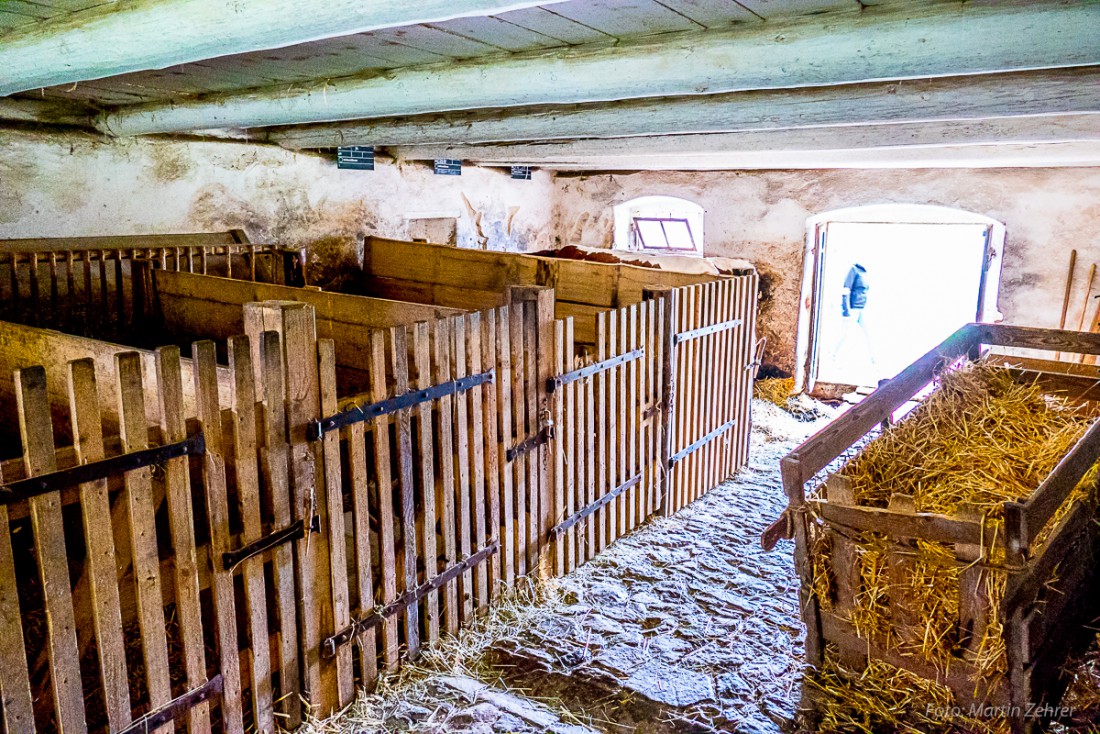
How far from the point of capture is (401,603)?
10.3 ft

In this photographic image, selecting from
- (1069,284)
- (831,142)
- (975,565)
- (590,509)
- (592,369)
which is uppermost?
(831,142)

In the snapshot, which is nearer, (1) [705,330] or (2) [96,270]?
(2) [96,270]

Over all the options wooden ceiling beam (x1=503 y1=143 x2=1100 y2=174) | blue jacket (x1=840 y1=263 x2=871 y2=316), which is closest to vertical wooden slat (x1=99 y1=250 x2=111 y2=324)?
wooden ceiling beam (x1=503 y1=143 x2=1100 y2=174)

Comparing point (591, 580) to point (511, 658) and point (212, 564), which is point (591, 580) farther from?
point (212, 564)

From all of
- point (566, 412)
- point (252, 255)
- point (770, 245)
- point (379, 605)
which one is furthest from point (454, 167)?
point (379, 605)

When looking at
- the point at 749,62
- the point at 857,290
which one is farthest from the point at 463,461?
the point at 857,290

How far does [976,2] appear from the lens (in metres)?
2.04

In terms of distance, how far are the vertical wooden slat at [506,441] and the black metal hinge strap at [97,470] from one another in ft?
4.96

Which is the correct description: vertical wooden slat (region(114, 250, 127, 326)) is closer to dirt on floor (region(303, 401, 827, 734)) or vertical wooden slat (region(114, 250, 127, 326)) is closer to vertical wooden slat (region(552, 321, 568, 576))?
vertical wooden slat (region(552, 321, 568, 576))

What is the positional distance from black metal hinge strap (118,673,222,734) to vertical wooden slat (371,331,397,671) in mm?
752

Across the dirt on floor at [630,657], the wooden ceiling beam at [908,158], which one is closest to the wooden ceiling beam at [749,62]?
the dirt on floor at [630,657]

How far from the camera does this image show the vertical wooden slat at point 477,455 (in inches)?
131

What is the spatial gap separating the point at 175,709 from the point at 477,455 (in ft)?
5.25

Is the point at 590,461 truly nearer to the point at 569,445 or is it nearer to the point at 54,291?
the point at 569,445
